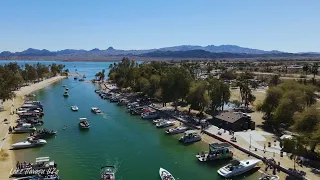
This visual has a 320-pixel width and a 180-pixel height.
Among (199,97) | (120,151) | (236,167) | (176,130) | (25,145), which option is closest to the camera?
(236,167)

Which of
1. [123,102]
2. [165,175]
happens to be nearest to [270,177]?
[165,175]

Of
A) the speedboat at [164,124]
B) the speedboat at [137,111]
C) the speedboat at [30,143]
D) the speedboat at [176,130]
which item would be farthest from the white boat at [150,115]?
the speedboat at [30,143]

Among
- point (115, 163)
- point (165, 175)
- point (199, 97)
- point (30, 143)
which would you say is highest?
point (199, 97)

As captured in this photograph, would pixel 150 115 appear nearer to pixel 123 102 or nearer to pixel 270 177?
pixel 123 102

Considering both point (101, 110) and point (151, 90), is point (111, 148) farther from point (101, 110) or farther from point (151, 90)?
point (151, 90)

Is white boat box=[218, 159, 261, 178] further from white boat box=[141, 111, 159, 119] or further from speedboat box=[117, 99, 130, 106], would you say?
speedboat box=[117, 99, 130, 106]

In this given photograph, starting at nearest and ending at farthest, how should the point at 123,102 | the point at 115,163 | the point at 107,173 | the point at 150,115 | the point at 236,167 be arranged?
1. the point at 107,173
2. the point at 236,167
3. the point at 115,163
4. the point at 150,115
5. the point at 123,102
